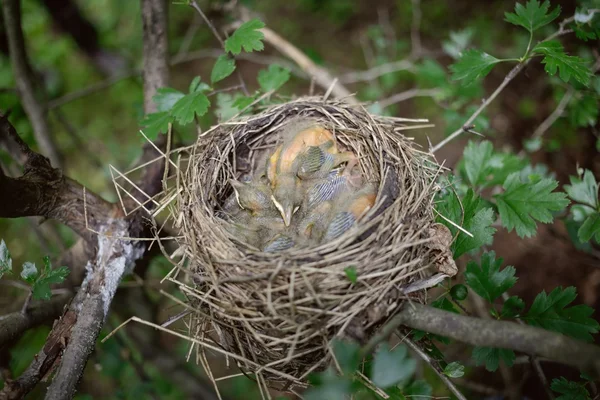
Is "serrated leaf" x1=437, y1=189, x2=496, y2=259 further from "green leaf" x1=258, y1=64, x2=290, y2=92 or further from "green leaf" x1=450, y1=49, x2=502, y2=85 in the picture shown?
"green leaf" x1=258, y1=64, x2=290, y2=92

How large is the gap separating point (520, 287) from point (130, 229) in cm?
253

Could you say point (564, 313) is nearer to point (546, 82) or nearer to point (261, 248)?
point (261, 248)

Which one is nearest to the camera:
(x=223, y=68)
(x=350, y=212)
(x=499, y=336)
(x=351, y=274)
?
(x=499, y=336)

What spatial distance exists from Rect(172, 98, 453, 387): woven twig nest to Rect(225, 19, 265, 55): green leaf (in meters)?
0.52

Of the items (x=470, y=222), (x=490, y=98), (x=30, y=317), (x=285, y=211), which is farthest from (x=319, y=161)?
(x=30, y=317)

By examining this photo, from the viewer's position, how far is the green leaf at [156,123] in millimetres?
1965

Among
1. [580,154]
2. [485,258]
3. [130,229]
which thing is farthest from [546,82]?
[130,229]

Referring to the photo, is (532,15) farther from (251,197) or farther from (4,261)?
(4,261)

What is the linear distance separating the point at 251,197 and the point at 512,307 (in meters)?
1.14

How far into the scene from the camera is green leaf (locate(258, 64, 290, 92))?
7.13 feet

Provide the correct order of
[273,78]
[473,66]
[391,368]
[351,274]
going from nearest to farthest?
1. [391,368]
2. [351,274]
3. [473,66]
4. [273,78]

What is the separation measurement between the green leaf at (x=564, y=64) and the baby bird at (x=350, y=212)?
84 centimetres

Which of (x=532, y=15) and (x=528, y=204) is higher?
(x=532, y=15)

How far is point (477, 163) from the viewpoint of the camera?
81.4 inches
